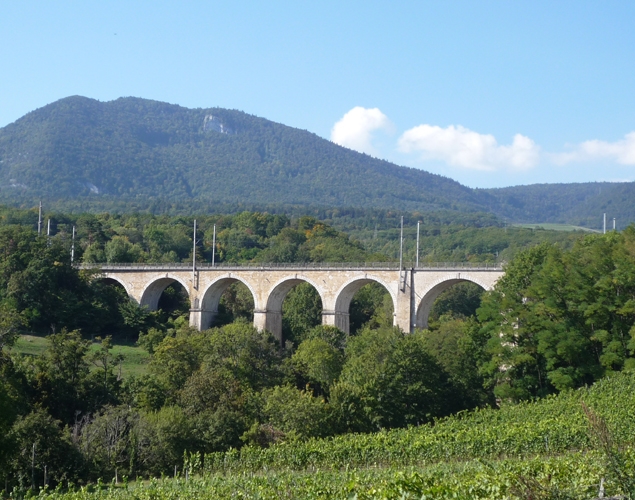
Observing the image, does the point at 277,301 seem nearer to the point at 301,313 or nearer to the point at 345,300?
the point at 301,313

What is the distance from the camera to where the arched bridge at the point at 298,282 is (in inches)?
1962

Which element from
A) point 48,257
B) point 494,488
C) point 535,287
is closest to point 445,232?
point 48,257

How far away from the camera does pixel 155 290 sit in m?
60.8

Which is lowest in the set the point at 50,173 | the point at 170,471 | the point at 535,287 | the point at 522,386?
the point at 170,471

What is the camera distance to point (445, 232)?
128 m

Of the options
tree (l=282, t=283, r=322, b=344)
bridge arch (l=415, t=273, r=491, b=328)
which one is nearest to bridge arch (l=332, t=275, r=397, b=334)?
bridge arch (l=415, t=273, r=491, b=328)

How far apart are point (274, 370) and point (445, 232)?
90494 millimetres

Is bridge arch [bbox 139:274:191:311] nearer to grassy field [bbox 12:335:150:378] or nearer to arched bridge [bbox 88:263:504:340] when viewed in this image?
arched bridge [bbox 88:263:504:340]

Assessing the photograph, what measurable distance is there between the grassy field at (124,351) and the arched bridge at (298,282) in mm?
6040

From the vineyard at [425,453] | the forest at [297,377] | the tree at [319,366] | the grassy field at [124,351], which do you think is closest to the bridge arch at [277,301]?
the forest at [297,377]

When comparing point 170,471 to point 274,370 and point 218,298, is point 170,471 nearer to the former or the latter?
point 274,370

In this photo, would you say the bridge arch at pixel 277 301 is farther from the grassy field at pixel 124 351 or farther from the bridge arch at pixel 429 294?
the grassy field at pixel 124 351

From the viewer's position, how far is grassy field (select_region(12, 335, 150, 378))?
4654cm

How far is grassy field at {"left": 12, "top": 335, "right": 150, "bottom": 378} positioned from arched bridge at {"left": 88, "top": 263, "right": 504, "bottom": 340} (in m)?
6.04
